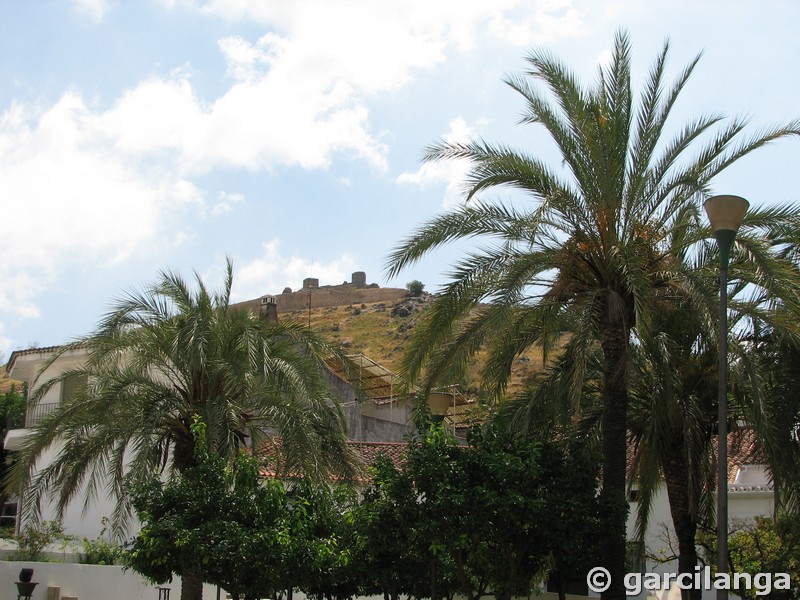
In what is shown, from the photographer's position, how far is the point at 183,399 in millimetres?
16422

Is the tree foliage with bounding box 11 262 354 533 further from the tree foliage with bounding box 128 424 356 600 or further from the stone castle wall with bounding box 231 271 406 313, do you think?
the stone castle wall with bounding box 231 271 406 313

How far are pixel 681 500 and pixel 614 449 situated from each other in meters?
3.53

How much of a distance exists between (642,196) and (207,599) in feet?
51.3

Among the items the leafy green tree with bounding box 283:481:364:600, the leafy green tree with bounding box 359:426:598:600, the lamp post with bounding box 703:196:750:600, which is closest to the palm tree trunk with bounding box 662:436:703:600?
the leafy green tree with bounding box 359:426:598:600

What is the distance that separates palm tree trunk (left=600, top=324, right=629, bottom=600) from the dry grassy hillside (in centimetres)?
5329

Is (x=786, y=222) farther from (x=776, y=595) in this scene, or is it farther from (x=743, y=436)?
(x=776, y=595)

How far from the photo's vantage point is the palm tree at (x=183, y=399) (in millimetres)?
15484

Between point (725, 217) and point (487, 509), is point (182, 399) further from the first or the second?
point (725, 217)

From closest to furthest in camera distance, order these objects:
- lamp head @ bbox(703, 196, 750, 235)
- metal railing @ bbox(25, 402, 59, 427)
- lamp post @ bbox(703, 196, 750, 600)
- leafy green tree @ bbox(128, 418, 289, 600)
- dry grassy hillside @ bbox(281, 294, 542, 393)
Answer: lamp post @ bbox(703, 196, 750, 600), lamp head @ bbox(703, 196, 750, 235), leafy green tree @ bbox(128, 418, 289, 600), metal railing @ bbox(25, 402, 59, 427), dry grassy hillside @ bbox(281, 294, 542, 393)

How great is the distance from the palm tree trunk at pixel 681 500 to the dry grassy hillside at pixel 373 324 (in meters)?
50.5

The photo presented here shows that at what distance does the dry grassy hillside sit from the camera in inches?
2864

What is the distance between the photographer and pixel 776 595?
18.4 metres

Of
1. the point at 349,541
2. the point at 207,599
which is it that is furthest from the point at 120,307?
the point at 207,599

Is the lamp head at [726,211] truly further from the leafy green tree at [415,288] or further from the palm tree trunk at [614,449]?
the leafy green tree at [415,288]
